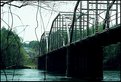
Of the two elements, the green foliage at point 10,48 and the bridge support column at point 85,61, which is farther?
the bridge support column at point 85,61

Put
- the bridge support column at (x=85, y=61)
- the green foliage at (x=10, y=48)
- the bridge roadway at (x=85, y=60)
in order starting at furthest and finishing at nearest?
the bridge support column at (x=85, y=61) < the bridge roadway at (x=85, y=60) < the green foliage at (x=10, y=48)

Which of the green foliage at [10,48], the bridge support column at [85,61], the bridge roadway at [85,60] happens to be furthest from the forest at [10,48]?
the bridge support column at [85,61]

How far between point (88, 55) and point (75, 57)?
22.0ft

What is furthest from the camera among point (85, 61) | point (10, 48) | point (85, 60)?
point (85, 61)

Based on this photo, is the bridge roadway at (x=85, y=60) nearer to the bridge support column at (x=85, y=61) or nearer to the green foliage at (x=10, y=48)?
the bridge support column at (x=85, y=61)

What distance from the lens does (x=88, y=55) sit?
215ft

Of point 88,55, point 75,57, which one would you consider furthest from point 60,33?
point 88,55

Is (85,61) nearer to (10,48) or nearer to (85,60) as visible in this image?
(85,60)

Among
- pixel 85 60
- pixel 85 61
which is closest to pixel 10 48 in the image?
pixel 85 60

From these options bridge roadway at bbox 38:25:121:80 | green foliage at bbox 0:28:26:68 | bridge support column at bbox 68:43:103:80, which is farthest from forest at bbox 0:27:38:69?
bridge support column at bbox 68:43:103:80

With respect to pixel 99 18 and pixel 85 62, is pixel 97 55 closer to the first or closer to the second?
pixel 85 62

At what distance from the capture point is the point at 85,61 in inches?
2648

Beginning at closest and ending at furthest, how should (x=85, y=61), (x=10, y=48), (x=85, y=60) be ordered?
1. (x=10, y=48)
2. (x=85, y=60)
3. (x=85, y=61)

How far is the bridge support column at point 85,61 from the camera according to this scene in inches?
2436
